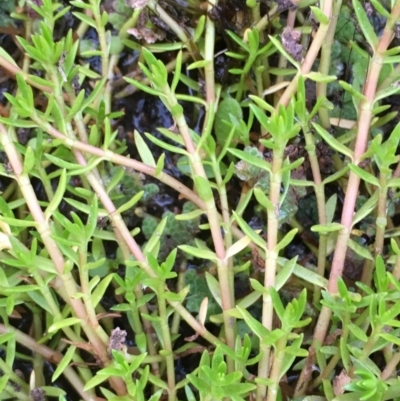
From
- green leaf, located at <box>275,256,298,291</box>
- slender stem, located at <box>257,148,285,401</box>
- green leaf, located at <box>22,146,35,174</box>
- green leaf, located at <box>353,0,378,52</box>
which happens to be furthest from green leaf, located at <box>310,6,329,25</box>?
green leaf, located at <box>22,146,35,174</box>

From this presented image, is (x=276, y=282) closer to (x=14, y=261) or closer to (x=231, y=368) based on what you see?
(x=231, y=368)

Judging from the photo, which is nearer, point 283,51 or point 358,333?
point 358,333

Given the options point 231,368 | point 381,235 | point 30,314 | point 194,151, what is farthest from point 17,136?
point 381,235

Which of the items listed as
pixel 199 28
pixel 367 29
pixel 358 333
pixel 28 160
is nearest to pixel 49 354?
pixel 28 160

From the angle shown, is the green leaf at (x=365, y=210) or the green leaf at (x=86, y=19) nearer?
the green leaf at (x=365, y=210)

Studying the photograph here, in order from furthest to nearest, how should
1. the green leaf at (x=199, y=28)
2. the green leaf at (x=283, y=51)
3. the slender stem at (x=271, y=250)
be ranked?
the green leaf at (x=199, y=28) → the green leaf at (x=283, y=51) → the slender stem at (x=271, y=250)

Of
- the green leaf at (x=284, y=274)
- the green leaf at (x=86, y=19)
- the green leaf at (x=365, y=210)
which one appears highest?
the green leaf at (x=86, y=19)

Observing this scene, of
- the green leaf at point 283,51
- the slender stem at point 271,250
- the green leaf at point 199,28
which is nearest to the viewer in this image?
the slender stem at point 271,250

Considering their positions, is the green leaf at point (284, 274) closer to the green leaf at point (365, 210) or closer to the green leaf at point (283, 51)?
the green leaf at point (365, 210)

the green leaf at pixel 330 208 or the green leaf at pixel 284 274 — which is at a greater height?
the green leaf at pixel 284 274

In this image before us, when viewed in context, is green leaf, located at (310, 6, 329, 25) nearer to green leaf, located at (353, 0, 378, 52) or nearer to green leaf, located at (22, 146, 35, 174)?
green leaf, located at (353, 0, 378, 52)

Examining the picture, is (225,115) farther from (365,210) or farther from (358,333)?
(358,333)

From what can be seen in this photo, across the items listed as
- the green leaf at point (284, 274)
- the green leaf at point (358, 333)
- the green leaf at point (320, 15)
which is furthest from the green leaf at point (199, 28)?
the green leaf at point (358, 333)
